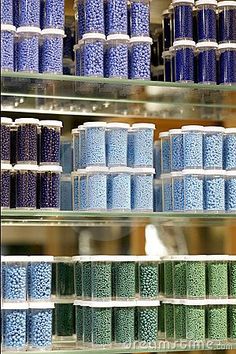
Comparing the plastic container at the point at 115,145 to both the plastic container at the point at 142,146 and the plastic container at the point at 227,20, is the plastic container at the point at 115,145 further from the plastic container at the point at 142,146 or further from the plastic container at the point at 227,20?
the plastic container at the point at 227,20

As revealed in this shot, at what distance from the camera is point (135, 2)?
2.78 m

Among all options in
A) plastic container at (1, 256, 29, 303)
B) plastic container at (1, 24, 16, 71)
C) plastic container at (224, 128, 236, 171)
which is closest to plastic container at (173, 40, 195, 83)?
plastic container at (224, 128, 236, 171)

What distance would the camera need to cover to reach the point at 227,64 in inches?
112

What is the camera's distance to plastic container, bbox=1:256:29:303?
2514mm

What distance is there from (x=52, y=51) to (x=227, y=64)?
1.98ft

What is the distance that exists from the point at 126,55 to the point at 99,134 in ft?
0.94

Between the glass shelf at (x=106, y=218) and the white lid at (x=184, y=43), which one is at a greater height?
the white lid at (x=184, y=43)

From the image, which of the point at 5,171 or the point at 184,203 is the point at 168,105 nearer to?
the point at 184,203

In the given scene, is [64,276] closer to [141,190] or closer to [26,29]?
[141,190]

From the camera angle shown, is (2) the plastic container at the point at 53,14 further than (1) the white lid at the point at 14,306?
Yes

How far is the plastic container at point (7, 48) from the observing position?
2.59 m

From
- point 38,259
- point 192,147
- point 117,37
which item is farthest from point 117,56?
point 38,259

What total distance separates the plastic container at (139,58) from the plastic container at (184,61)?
0.38 ft

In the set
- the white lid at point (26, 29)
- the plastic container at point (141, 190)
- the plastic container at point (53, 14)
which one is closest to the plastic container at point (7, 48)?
the white lid at point (26, 29)
